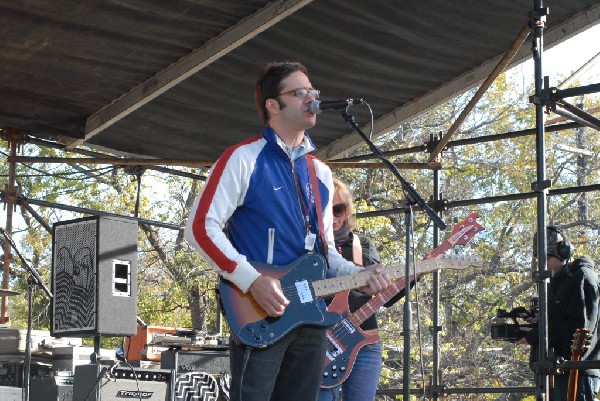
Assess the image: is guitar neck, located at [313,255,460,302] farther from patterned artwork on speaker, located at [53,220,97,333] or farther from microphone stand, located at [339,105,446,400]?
patterned artwork on speaker, located at [53,220,97,333]

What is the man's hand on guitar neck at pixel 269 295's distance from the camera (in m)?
3.58

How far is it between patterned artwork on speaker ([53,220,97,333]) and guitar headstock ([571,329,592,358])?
326 centimetres

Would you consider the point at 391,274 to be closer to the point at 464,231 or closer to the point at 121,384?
the point at 464,231

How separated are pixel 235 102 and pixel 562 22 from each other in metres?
2.54

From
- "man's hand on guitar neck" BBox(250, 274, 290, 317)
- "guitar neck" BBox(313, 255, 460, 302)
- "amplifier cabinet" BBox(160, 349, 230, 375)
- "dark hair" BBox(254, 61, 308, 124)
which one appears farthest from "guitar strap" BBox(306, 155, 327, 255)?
"amplifier cabinet" BBox(160, 349, 230, 375)

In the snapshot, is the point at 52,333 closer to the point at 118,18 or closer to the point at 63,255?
the point at 63,255

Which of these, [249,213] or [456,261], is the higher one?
[249,213]

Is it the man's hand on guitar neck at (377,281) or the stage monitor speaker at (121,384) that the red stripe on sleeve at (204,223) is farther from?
the stage monitor speaker at (121,384)

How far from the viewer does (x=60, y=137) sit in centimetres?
759

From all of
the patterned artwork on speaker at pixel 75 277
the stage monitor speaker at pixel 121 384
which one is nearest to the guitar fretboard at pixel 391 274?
the stage monitor speaker at pixel 121 384

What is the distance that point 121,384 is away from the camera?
5297 mm

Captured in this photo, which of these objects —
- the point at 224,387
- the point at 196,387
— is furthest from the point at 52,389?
the point at 224,387

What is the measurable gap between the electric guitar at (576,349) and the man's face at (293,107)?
130 inches

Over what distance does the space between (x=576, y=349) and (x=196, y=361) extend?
2.63 metres
